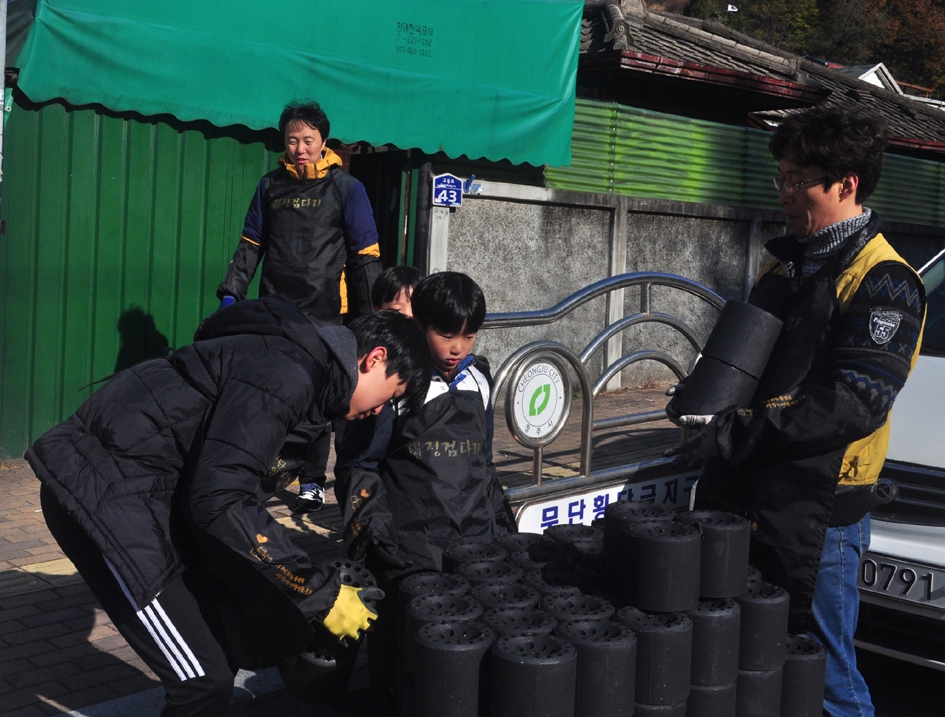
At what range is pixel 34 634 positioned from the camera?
4.05 m

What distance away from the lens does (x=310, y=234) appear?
574 cm

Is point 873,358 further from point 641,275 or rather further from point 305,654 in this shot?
point 641,275

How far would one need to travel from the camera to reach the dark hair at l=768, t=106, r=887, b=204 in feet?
9.20

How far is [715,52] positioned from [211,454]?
13409mm

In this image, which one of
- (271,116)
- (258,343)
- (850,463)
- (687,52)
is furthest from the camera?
(687,52)

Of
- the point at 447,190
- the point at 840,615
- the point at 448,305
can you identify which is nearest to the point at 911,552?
the point at 840,615

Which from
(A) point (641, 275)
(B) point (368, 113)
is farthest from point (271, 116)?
(A) point (641, 275)

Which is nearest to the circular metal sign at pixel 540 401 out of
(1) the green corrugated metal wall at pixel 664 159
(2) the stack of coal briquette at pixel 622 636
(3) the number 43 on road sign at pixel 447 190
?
(2) the stack of coal briquette at pixel 622 636

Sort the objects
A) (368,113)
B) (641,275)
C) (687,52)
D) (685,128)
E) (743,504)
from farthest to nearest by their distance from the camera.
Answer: (687,52)
(685,128)
(368,113)
(641,275)
(743,504)

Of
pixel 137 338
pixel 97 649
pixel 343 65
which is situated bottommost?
pixel 97 649

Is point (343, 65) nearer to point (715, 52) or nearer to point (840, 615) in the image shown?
point (840, 615)

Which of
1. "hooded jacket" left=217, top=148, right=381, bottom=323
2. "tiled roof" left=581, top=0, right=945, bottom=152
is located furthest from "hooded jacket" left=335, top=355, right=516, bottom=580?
"tiled roof" left=581, top=0, right=945, bottom=152

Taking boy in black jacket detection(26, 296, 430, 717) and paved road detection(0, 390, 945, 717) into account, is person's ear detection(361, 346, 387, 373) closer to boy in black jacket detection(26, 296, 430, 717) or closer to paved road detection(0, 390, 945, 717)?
boy in black jacket detection(26, 296, 430, 717)

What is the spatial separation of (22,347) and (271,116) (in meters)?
2.26
